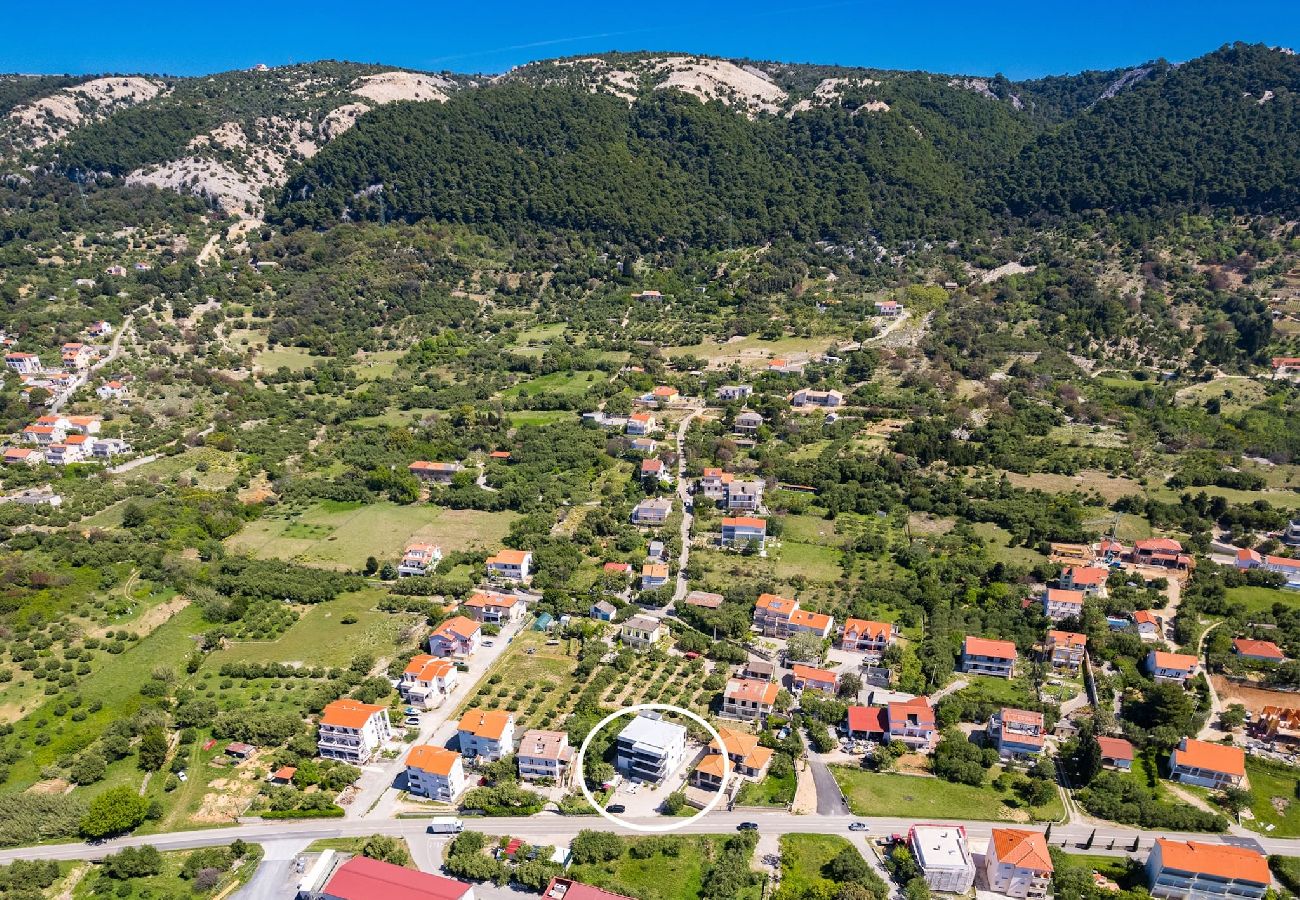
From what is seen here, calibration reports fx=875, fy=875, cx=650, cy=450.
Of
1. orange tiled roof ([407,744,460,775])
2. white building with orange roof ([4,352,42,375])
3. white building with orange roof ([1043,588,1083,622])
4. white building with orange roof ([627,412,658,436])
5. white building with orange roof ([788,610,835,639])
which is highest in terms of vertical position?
white building with orange roof ([4,352,42,375])

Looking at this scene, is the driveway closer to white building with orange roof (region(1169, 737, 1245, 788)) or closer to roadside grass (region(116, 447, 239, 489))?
roadside grass (region(116, 447, 239, 489))

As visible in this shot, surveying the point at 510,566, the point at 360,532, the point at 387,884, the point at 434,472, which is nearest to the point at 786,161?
the point at 434,472

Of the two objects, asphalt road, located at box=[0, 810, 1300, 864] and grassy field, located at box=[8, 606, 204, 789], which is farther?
grassy field, located at box=[8, 606, 204, 789]

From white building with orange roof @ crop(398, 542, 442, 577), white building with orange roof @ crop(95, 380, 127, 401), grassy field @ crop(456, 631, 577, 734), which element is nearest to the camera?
grassy field @ crop(456, 631, 577, 734)

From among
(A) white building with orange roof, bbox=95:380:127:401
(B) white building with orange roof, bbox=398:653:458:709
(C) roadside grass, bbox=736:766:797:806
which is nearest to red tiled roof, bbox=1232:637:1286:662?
(C) roadside grass, bbox=736:766:797:806

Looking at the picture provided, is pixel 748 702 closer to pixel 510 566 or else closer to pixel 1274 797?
pixel 510 566

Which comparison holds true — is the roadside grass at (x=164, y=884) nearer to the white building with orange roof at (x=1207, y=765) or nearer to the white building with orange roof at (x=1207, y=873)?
the white building with orange roof at (x=1207, y=873)

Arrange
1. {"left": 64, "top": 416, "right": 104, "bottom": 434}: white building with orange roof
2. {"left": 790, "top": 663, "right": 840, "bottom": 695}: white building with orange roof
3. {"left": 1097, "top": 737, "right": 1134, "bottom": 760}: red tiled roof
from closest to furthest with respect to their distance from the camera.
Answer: {"left": 1097, "top": 737, "right": 1134, "bottom": 760}: red tiled roof < {"left": 790, "top": 663, "right": 840, "bottom": 695}: white building with orange roof < {"left": 64, "top": 416, "right": 104, "bottom": 434}: white building with orange roof
